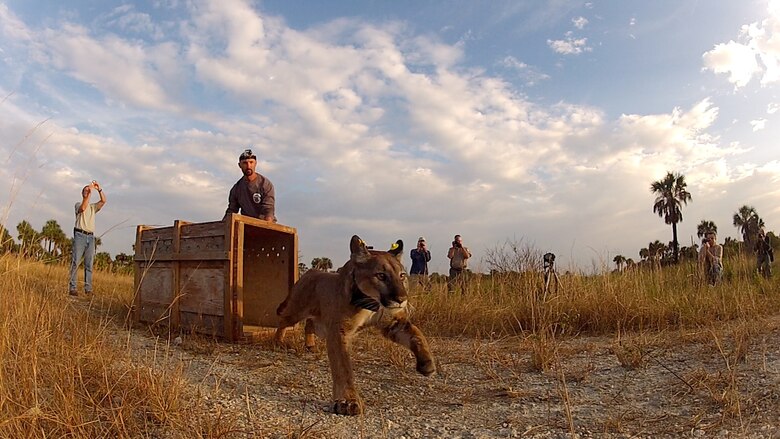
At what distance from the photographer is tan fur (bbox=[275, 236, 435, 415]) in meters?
3.86

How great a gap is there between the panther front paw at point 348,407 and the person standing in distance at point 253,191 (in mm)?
3774

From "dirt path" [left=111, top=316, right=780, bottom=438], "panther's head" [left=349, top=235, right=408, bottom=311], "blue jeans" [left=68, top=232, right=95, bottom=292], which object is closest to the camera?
"dirt path" [left=111, top=316, right=780, bottom=438]

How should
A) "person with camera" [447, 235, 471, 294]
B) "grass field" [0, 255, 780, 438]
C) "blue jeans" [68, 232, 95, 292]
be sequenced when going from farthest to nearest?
"person with camera" [447, 235, 471, 294], "blue jeans" [68, 232, 95, 292], "grass field" [0, 255, 780, 438]

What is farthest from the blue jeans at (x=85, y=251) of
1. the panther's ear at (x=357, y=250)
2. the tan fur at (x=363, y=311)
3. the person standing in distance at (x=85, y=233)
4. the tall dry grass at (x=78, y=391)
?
the panther's ear at (x=357, y=250)

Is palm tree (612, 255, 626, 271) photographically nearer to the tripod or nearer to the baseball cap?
the tripod

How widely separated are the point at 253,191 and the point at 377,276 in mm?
3319

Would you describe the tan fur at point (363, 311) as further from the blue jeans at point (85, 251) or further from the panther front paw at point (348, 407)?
the blue jeans at point (85, 251)

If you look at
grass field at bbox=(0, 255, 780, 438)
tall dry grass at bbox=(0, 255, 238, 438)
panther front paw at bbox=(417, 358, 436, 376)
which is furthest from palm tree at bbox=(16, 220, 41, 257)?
panther front paw at bbox=(417, 358, 436, 376)

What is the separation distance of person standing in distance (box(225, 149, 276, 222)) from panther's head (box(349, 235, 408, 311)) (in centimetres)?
267

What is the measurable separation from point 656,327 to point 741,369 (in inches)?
105

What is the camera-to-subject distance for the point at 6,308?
3863 millimetres

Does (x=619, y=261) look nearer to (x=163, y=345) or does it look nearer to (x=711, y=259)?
(x=711, y=259)

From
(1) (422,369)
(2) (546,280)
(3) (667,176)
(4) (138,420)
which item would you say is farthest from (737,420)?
(3) (667,176)

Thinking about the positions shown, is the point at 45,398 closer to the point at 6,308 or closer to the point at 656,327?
the point at 6,308
